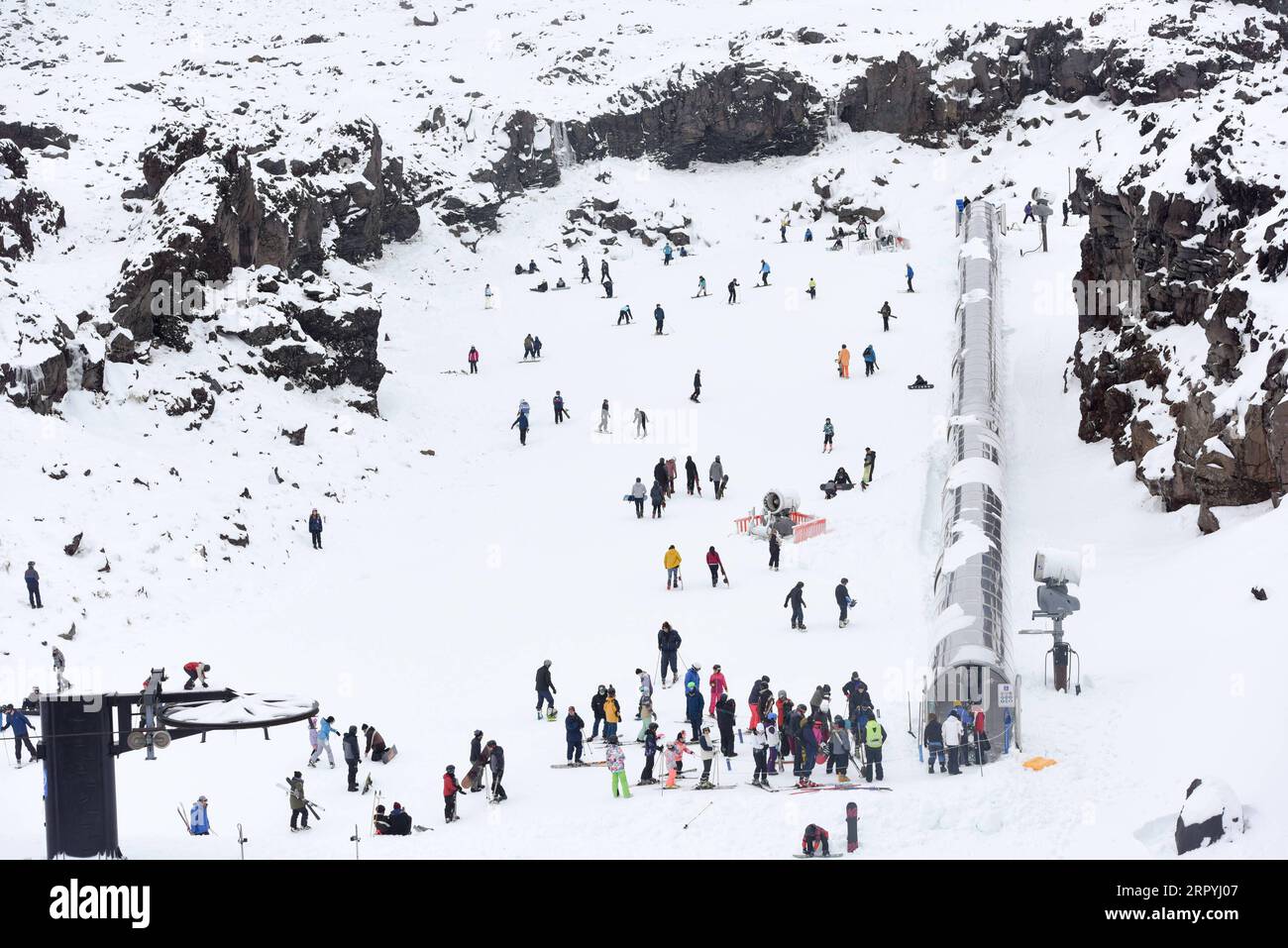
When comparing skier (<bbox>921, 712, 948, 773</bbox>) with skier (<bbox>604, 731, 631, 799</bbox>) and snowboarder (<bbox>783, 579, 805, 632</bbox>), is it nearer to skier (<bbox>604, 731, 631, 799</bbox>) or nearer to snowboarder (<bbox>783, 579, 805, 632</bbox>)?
skier (<bbox>604, 731, 631, 799</bbox>)

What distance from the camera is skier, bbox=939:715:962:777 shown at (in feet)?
→ 65.7

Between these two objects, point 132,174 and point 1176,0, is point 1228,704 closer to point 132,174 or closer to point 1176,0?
point 132,174

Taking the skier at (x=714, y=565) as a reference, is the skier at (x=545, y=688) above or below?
below

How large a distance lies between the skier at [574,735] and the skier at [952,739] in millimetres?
5285

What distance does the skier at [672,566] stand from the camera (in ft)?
Result: 97.7

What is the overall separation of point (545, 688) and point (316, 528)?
11.3m

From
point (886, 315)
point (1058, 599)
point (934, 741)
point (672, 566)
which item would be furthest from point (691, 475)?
point (934, 741)

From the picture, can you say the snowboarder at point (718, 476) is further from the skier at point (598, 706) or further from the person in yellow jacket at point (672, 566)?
the skier at point (598, 706)

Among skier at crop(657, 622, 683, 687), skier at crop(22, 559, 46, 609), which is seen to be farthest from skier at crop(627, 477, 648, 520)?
skier at crop(22, 559, 46, 609)

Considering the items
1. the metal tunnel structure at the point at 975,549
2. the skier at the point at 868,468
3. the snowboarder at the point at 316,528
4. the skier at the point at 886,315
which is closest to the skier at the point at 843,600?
the metal tunnel structure at the point at 975,549

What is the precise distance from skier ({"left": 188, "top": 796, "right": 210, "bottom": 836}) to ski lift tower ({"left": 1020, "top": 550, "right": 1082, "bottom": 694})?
12466 mm

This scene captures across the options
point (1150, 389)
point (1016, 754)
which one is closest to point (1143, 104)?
point (1150, 389)

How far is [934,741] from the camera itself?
20312 mm
